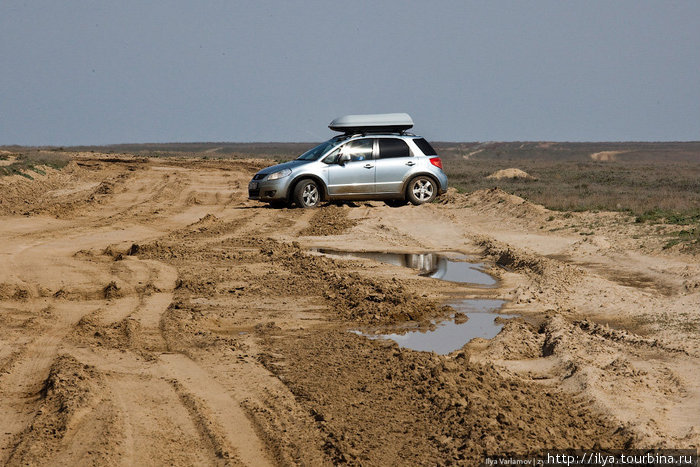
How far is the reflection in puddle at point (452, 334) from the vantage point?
25.7 ft

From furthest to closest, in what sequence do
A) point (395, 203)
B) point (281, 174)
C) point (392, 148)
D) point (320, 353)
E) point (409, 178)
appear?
point (395, 203), point (409, 178), point (392, 148), point (281, 174), point (320, 353)

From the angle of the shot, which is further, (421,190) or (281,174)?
(421,190)

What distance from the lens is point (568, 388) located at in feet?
20.7

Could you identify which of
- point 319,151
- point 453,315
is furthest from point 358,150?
point 453,315

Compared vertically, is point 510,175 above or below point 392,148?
below

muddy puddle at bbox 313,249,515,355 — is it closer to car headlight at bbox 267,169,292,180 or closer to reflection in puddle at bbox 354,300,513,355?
reflection in puddle at bbox 354,300,513,355

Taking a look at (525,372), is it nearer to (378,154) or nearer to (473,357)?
(473,357)

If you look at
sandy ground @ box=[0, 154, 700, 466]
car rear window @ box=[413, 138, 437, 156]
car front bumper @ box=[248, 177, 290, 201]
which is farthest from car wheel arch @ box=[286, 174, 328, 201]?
sandy ground @ box=[0, 154, 700, 466]

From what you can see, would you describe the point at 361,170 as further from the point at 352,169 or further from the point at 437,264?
the point at 437,264

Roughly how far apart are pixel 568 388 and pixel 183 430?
2870 mm

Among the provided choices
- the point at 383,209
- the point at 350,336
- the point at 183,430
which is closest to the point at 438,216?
the point at 383,209

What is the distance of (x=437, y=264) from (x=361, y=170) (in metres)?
7.50

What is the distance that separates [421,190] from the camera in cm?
2058

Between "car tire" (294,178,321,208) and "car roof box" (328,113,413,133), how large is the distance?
173 cm
